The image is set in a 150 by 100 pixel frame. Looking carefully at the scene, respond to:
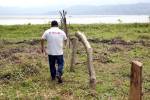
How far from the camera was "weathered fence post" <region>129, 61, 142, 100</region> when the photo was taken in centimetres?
872

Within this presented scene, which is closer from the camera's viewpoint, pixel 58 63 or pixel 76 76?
pixel 58 63

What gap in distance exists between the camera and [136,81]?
8.88 meters

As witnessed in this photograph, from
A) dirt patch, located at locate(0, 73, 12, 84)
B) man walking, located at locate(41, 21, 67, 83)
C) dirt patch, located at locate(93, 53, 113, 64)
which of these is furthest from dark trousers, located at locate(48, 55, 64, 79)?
dirt patch, located at locate(93, 53, 113, 64)

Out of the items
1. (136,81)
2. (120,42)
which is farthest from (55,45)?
(120,42)

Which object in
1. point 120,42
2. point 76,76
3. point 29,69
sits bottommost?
point 120,42

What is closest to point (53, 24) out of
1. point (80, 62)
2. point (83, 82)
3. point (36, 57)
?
point (83, 82)

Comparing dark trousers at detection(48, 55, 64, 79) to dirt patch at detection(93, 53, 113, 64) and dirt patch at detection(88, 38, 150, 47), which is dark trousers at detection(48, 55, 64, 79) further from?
dirt patch at detection(88, 38, 150, 47)

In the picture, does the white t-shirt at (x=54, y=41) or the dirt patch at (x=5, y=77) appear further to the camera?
the dirt patch at (x=5, y=77)

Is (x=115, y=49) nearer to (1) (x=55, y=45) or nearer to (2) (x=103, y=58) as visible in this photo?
(2) (x=103, y=58)

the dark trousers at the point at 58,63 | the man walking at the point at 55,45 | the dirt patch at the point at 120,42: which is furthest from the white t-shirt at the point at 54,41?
the dirt patch at the point at 120,42

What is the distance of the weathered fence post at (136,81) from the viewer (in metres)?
8.72

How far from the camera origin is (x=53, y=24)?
14.8 metres

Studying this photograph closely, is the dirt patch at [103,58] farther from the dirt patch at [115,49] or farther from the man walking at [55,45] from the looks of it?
the man walking at [55,45]

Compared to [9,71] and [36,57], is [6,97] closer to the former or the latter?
[9,71]
